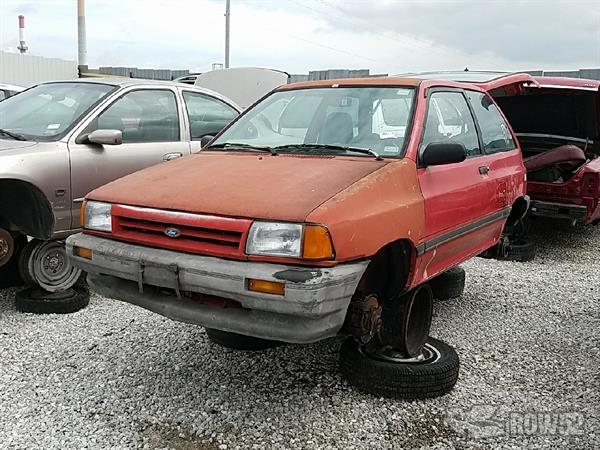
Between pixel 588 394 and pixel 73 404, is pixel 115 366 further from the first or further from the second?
pixel 588 394

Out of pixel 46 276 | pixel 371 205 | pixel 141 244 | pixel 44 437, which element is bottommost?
Answer: pixel 44 437

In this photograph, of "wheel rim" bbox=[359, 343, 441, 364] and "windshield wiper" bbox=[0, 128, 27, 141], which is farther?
"windshield wiper" bbox=[0, 128, 27, 141]

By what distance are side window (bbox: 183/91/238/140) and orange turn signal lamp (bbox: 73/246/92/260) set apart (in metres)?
2.58

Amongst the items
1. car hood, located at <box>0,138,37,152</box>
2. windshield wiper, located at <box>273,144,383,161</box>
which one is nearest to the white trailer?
car hood, located at <box>0,138,37,152</box>

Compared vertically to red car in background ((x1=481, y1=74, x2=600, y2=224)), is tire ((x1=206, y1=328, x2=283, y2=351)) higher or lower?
lower

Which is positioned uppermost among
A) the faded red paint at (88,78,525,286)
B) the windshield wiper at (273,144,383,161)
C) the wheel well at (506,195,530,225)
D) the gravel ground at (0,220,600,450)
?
the windshield wiper at (273,144,383,161)

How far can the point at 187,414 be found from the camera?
10.9ft

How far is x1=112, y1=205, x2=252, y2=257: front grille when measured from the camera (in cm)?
296

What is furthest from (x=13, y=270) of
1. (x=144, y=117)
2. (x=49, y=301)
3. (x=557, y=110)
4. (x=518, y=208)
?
(x=557, y=110)

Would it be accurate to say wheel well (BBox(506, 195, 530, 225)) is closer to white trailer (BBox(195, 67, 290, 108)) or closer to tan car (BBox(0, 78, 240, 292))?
tan car (BBox(0, 78, 240, 292))

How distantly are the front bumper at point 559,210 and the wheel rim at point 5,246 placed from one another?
557 cm

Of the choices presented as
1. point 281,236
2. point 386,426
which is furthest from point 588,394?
point 281,236

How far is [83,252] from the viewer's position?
3.47 m

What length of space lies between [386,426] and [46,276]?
3.06 meters
